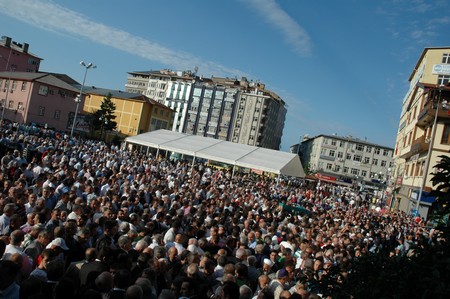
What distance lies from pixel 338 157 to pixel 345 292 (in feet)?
328

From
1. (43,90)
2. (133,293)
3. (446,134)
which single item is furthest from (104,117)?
(133,293)

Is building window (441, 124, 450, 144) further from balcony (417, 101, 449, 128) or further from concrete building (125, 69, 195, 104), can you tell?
concrete building (125, 69, 195, 104)

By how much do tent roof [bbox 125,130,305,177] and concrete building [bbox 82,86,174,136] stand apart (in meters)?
38.0

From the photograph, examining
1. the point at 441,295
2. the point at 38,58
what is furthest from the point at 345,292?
the point at 38,58

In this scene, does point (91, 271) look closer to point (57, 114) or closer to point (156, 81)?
point (57, 114)

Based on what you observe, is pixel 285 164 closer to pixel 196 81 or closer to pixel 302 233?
pixel 302 233

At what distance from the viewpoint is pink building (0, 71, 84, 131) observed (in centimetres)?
5725

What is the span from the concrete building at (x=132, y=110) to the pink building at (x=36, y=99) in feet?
32.0

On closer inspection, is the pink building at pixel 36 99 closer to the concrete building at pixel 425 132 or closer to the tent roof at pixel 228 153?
the tent roof at pixel 228 153

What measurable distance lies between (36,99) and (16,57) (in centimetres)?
2889

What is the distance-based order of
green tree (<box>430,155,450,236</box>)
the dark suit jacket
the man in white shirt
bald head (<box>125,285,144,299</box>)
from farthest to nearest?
the man in white shirt → the dark suit jacket → bald head (<box>125,285,144,299</box>) → green tree (<box>430,155,450,236</box>)

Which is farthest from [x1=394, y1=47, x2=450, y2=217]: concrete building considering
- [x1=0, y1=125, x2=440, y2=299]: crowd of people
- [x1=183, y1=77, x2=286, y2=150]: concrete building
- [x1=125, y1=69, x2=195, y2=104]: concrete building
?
[x1=125, y1=69, x2=195, y2=104]: concrete building

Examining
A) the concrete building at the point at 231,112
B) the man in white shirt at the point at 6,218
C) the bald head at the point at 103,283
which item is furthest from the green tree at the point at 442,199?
the concrete building at the point at 231,112

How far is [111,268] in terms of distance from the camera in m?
5.23
